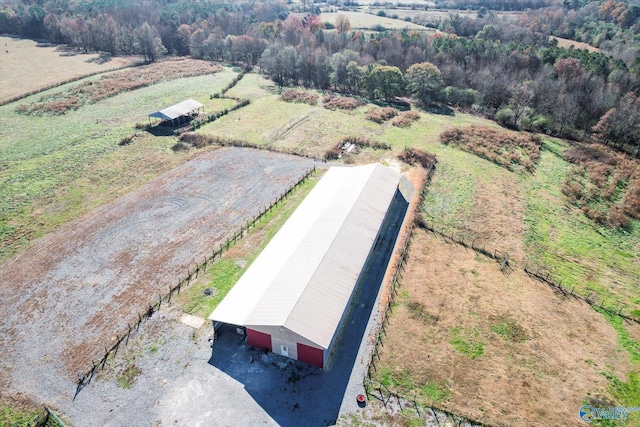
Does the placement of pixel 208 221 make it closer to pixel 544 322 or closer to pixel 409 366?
pixel 409 366

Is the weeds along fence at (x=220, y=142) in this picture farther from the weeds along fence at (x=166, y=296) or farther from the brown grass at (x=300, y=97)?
the brown grass at (x=300, y=97)

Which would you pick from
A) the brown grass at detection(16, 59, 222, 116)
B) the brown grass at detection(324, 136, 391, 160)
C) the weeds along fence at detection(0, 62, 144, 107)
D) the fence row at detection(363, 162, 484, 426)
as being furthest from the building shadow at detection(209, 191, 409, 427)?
the weeds along fence at detection(0, 62, 144, 107)

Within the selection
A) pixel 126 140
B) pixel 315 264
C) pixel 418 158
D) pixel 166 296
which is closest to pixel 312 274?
pixel 315 264

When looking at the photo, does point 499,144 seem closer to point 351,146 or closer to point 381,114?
point 381,114

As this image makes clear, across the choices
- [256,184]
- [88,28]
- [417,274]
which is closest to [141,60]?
[88,28]

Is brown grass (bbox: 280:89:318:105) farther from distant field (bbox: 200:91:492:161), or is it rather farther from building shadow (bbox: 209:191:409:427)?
building shadow (bbox: 209:191:409:427)

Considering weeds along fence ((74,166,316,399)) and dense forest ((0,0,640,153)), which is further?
dense forest ((0,0,640,153))

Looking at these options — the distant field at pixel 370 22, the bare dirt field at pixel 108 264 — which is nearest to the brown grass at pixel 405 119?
the bare dirt field at pixel 108 264
